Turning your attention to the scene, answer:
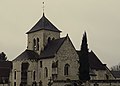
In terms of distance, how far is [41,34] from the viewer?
5981 cm

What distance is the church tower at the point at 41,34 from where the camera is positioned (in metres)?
59.5

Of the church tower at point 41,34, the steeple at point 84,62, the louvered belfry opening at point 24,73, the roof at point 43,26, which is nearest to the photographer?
the steeple at point 84,62

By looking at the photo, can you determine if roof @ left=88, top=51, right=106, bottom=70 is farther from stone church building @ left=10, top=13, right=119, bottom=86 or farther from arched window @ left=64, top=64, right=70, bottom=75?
arched window @ left=64, top=64, right=70, bottom=75

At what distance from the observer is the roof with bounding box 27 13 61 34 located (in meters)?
60.3

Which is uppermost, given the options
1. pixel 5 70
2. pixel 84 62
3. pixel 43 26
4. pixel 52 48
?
pixel 43 26

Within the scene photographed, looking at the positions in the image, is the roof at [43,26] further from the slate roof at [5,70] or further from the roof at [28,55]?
the slate roof at [5,70]

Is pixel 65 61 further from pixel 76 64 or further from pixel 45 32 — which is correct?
pixel 45 32

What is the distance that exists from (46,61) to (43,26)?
7884 mm

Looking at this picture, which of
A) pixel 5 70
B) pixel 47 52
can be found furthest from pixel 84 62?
pixel 5 70

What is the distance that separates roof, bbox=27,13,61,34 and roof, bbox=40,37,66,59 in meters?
2.86

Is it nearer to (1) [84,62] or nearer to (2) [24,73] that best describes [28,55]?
(2) [24,73]

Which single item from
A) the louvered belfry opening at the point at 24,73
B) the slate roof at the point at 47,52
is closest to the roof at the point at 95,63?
the slate roof at the point at 47,52

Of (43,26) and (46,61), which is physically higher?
(43,26)

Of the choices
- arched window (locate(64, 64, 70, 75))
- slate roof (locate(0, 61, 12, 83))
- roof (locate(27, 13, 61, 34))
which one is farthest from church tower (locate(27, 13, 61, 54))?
slate roof (locate(0, 61, 12, 83))
